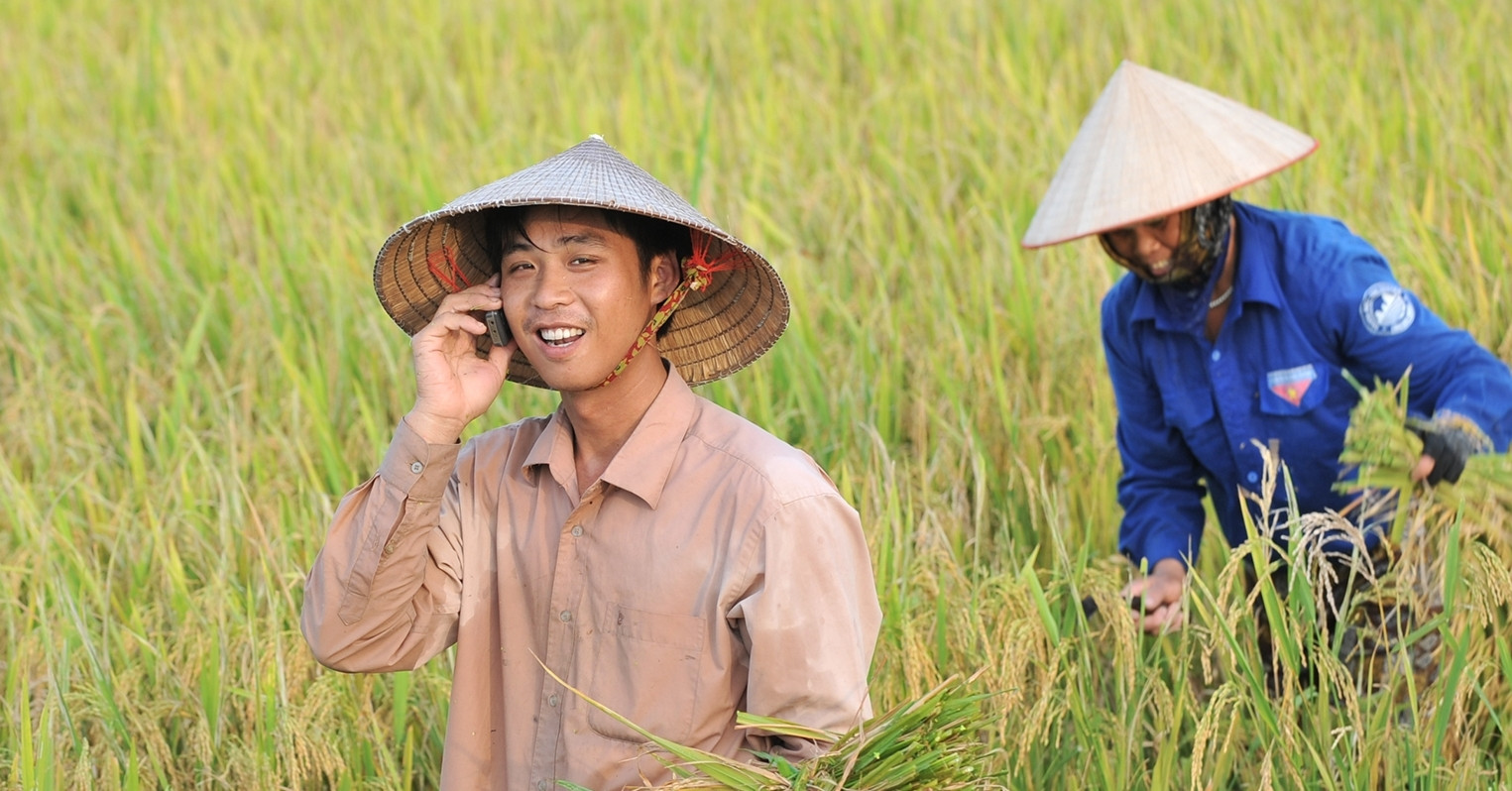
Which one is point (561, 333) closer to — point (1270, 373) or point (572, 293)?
point (572, 293)

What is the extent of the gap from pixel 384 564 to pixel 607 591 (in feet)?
0.81

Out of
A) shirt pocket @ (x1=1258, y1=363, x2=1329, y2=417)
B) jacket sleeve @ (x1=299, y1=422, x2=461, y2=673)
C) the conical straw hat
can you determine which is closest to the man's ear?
jacket sleeve @ (x1=299, y1=422, x2=461, y2=673)

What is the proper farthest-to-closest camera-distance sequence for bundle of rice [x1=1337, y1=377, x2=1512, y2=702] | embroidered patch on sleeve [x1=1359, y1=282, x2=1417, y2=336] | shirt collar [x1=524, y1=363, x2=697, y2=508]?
embroidered patch on sleeve [x1=1359, y1=282, x2=1417, y2=336] < bundle of rice [x1=1337, y1=377, x2=1512, y2=702] < shirt collar [x1=524, y1=363, x2=697, y2=508]

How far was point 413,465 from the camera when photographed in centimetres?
169

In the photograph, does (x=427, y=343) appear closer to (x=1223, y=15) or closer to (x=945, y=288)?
(x=945, y=288)

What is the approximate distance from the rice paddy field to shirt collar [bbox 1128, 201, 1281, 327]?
40 centimetres

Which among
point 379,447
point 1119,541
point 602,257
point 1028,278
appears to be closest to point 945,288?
point 1028,278

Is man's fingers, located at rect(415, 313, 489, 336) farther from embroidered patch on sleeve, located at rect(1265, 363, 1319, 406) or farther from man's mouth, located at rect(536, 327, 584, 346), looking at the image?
embroidered patch on sleeve, located at rect(1265, 363, 1319, 406)

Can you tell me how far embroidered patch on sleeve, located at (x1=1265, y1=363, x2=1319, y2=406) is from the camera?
2523 mm

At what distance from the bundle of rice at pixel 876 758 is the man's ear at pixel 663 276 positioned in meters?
0.54

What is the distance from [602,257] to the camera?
5.70ft

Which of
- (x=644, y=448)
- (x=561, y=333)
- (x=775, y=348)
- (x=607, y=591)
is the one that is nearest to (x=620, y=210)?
(x=561, y=333)

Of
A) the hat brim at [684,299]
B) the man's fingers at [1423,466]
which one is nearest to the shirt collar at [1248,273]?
the man's fingers at [1423,466]

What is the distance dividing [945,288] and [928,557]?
124 cm
